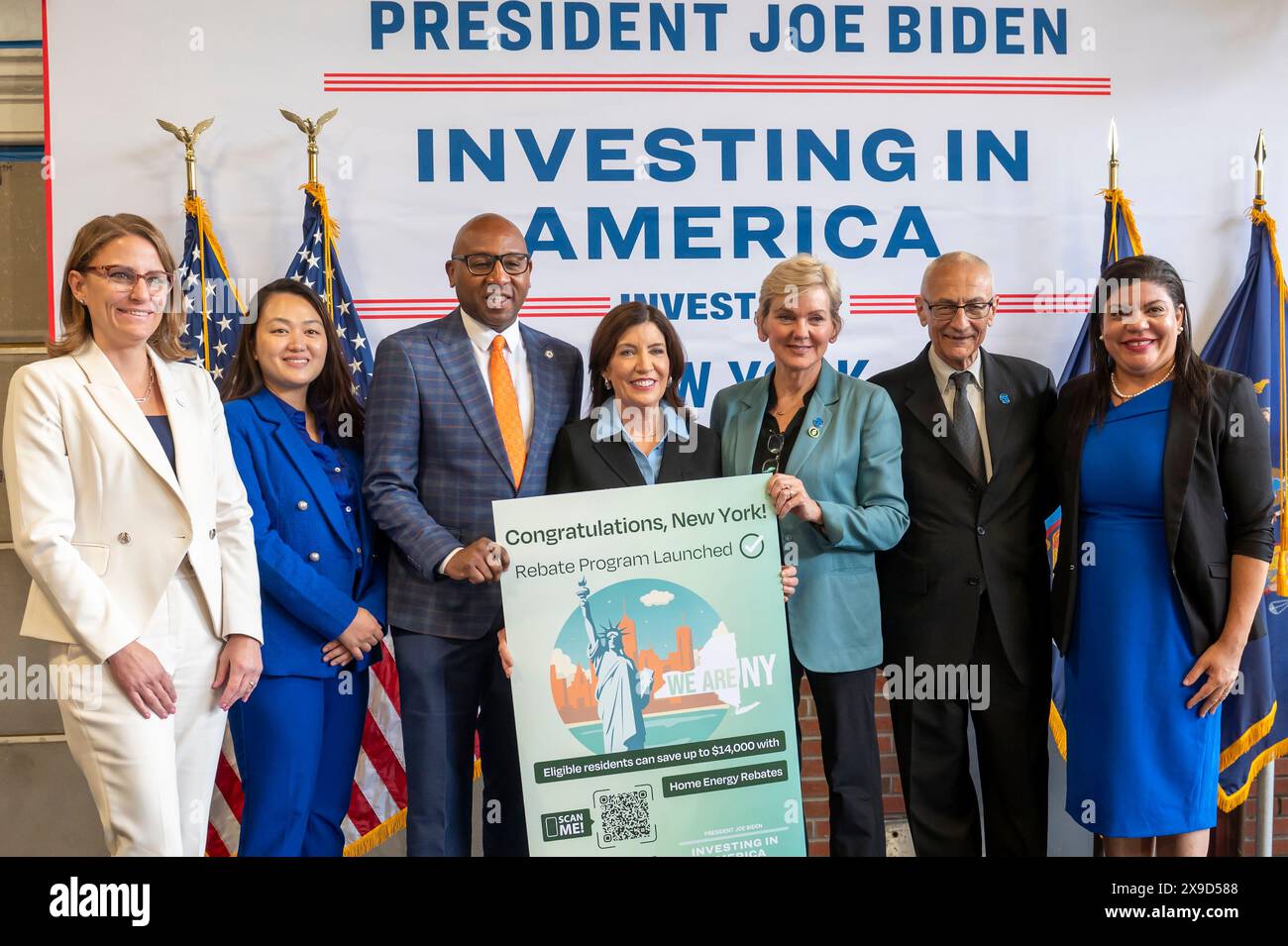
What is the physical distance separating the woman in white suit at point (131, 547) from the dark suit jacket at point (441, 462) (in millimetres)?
412

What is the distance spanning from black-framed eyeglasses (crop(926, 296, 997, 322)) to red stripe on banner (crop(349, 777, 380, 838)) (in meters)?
2.46

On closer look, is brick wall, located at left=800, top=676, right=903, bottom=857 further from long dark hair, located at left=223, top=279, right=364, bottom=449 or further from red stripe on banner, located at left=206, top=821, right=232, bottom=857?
red stripe on banner, located at left=206, top=821, right=232, bottom=857

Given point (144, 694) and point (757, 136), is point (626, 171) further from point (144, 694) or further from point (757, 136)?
point (144, 694)

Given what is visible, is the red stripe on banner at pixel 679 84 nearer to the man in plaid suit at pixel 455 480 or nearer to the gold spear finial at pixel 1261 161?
the gold spear finial at pixel 1261 161

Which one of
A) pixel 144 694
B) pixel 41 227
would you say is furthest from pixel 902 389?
pixel 41 227

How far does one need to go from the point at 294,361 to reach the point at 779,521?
56.6 inches

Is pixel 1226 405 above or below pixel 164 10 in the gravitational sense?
below

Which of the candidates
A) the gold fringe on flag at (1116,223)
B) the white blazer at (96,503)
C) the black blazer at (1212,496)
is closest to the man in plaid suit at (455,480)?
the white blazer at (96,503)

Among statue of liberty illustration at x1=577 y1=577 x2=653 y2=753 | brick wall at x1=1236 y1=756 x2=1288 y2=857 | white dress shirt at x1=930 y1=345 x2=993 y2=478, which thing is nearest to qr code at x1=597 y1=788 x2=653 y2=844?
statue of liberty illustration at x1=577 y1=577 x2=653 y2=753

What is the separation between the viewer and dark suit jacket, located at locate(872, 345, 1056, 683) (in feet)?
10.2

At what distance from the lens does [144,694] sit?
2.68 m

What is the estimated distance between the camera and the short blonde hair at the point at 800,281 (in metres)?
3.08

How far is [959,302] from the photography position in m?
3.18

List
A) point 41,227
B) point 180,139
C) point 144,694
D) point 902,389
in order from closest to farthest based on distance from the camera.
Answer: point 144,694
point 902,389
point 180,139
point 41,227
